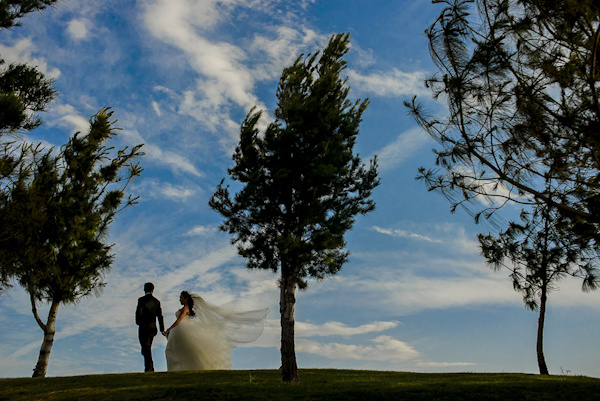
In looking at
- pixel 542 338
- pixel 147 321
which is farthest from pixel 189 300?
pixel 542 338

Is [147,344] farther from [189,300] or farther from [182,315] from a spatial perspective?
[189,300]

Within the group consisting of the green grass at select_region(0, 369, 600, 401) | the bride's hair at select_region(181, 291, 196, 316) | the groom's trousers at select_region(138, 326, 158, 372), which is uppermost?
the bride's hair at select_region(181, 291, 196, 316)

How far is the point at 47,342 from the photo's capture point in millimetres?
13727

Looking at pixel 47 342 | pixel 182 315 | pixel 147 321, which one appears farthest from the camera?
pixel 47 342

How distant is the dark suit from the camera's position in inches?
482

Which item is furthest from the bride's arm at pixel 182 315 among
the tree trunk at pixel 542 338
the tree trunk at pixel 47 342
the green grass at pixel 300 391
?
the tree trunk at pixel 542 338

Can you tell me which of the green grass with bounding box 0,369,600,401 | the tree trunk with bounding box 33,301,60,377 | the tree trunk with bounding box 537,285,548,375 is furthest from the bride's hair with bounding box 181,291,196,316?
the tree trunk with bounding box 537,285,548,375

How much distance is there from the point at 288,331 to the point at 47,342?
334 inches

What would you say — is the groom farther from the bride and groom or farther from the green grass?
the green grass

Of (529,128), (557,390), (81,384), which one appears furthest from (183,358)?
(529,128)

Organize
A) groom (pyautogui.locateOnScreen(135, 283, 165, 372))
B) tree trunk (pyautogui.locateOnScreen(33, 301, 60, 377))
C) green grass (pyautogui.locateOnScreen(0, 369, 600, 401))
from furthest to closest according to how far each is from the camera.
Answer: tree trunk (pyautogui.locateOnScreen(33, 301, 60, 377)), groom (pyautogui.locateOnScreen(135, 283, 165, 372)), green grass (pyautogui.locateOnScreen(0, 369, 600, 401))

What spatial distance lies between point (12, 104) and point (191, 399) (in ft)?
25.2

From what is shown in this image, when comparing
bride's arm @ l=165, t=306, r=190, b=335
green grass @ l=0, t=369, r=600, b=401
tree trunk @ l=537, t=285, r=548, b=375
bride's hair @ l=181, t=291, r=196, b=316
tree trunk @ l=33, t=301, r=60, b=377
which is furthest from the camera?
tree trunk @ l=537, t=285, r=548, b=375

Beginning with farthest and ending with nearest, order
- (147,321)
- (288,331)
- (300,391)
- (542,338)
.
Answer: (542,338)
(147,321)
(288,331)
(300,391)
